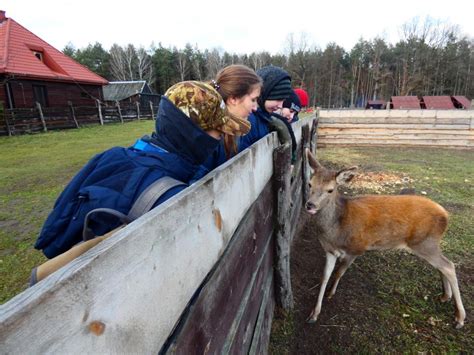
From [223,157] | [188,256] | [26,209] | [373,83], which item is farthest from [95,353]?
[373,83]

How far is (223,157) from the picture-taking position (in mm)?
2234

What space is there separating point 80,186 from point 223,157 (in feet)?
3.77

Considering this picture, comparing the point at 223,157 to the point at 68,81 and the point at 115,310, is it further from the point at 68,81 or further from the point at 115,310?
the point at 68,81

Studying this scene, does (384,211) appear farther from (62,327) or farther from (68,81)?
(68,81)

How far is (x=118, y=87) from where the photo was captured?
4209cm

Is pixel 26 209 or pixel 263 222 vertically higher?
pixel 263 222

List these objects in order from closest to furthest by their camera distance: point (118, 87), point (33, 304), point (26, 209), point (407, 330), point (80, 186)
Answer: point (33, 304) → point (80, 186) → point (407, 330) → point (26, 209) → point (118, 87)

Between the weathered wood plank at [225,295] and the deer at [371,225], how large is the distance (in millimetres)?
1555

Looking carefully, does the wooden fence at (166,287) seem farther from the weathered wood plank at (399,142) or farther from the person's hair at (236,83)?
the weathered wood plank at (399,142)

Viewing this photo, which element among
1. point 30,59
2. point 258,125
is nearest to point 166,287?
point 258,125

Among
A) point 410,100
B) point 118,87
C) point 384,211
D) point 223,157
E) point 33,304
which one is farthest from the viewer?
point 118,87

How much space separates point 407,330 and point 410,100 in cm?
4201

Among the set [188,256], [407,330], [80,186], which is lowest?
[407,330]

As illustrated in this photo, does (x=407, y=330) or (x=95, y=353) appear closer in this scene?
(x=95, y=353)
